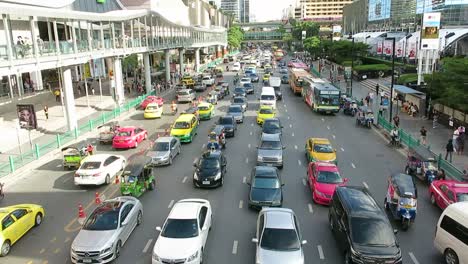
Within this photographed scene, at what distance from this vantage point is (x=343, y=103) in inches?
1754

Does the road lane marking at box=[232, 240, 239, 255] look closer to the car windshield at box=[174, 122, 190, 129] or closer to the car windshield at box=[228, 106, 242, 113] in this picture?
the car windshield at box=[174, 122, 190, 129]

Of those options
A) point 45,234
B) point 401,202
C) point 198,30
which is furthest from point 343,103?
point 198,30

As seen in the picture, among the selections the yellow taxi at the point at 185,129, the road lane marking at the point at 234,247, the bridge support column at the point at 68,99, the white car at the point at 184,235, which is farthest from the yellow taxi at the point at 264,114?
the road lane marking at the point at 234,247

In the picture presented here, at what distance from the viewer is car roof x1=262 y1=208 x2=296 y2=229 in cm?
1452

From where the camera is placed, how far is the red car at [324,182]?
19266 millimetres

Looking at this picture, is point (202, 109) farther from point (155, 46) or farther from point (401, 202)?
point (401, 202)

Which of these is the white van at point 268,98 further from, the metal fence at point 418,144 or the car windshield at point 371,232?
the car windshield at point 371,232

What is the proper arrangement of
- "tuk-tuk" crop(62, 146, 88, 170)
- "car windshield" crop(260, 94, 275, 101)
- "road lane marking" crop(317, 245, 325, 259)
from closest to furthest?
"road lane marking" crop(317, 245, 325, 259)
"tuk-tuk" crop(62, 146, 88, 170)
"car windshield" crop(260, 94, 275, 101)

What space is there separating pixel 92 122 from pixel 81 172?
47.2 feet

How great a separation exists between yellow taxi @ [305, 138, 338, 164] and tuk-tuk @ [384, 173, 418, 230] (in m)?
5.79

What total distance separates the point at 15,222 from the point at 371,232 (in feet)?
44.0

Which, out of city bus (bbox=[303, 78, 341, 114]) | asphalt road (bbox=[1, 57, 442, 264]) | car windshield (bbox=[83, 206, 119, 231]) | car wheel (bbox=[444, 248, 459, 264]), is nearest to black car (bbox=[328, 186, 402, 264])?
asphalt road (bbox=[1, 57, 442, 264])

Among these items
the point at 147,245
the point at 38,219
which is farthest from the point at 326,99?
the point at 38,219

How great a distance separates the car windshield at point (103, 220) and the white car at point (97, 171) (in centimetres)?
598
